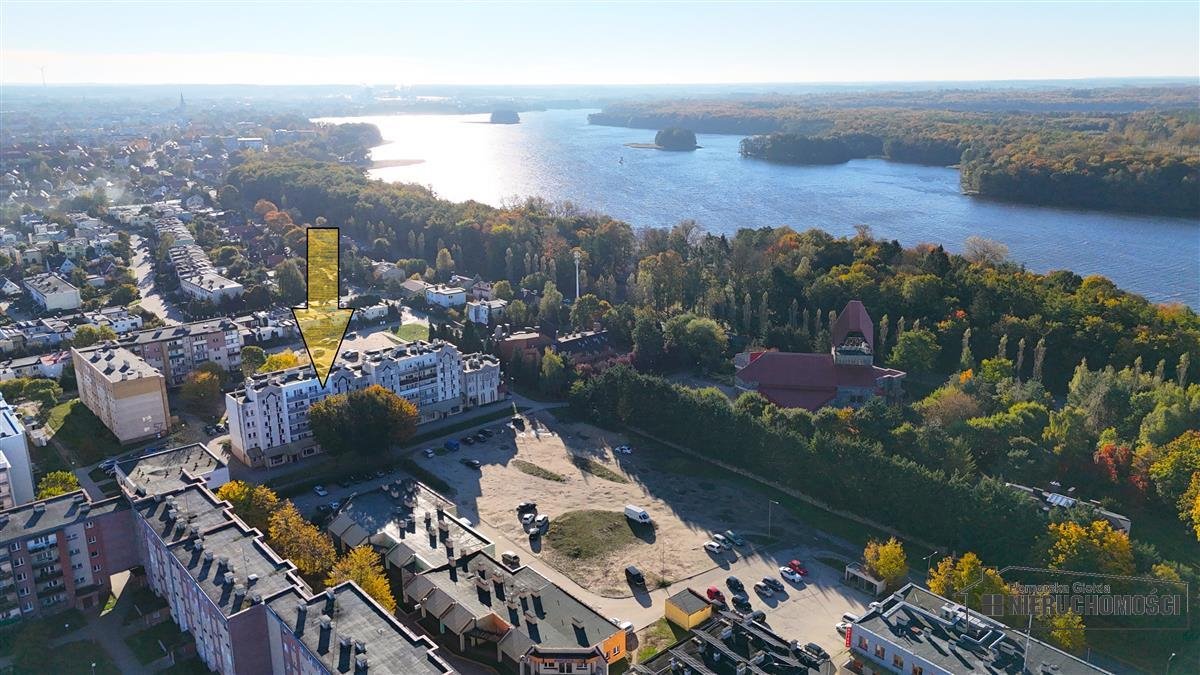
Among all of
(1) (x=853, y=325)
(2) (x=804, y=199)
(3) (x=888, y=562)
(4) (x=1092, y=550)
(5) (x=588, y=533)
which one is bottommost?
(5) (x=588, y=533)

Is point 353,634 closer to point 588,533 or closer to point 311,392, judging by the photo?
point 588,533

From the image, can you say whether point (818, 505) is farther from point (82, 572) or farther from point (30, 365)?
Result: point (30, 365)

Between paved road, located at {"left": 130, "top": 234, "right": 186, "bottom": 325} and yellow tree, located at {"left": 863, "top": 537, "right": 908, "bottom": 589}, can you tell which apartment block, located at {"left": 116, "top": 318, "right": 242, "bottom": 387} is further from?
yellow tree, located at {"left": 863, "top": 537, "right": 908, "bottom": 589}

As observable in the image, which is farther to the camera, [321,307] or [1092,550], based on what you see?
[1092,550]

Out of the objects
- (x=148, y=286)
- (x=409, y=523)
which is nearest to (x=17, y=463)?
(x=409, y=523)

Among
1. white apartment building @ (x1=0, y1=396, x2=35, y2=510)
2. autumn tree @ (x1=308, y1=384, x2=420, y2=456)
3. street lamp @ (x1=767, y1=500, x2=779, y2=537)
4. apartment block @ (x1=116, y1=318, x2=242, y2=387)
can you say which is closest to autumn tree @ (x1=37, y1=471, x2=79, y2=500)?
white apartment building @ (x1=0, y1=396, x2=35, y2=510)

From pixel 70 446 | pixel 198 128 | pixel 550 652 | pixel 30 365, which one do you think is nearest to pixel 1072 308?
pixel 550 652
